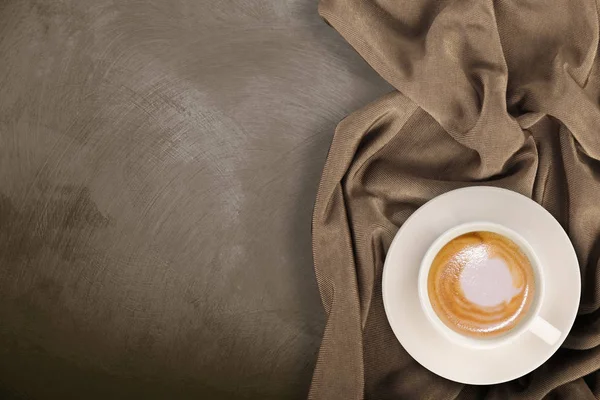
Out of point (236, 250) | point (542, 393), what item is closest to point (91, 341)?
point (236, 250)

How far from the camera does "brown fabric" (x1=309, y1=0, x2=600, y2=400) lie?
0.73 m

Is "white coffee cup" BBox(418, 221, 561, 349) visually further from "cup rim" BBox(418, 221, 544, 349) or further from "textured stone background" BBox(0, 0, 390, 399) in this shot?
"textured stone background" BBox(0, 0, 390, 399)

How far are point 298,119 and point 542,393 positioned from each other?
43 centimetres

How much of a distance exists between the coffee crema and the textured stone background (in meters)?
0.18

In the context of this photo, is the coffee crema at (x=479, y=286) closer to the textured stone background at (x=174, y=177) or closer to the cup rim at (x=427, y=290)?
the cup rim at (x=427, y=290)

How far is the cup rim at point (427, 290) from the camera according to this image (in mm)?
699

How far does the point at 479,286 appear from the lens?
0.72 metres

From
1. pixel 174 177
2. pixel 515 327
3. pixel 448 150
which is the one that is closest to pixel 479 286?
pixel 515 327

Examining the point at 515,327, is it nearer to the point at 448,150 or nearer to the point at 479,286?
the point at 479,286

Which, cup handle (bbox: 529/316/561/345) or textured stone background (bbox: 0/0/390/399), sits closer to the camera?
cup handle (bbox: 529/316/561/345)

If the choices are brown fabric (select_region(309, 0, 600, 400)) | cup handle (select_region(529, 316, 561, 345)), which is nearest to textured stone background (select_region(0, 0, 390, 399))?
brown fabric (select_region(309, 0, 600, 400))

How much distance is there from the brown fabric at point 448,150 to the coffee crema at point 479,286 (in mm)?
74

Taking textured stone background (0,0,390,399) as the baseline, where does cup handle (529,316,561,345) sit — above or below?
above

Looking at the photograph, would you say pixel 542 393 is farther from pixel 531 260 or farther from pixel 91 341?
pixel 91 341
